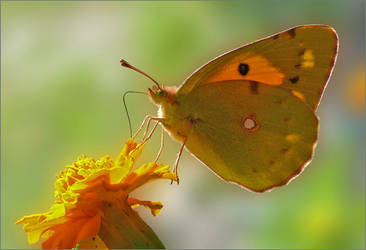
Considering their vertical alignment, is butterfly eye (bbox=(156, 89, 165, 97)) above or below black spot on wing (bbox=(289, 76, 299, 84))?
above

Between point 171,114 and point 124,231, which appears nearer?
point 124,231

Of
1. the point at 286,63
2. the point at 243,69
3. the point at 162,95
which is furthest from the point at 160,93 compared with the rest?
the point at 286,63

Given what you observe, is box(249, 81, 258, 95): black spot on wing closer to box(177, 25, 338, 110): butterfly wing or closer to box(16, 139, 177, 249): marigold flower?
box(177, 25, 338, 110): butterfly wing

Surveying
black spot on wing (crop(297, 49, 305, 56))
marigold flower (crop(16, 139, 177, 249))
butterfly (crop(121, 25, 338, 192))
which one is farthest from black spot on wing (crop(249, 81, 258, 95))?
marigold flower (crop(16, 139, 177, 249))

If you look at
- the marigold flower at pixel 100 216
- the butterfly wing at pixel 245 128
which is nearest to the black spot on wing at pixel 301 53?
the butterfly wing at pixel 245 128

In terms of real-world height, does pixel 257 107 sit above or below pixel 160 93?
below

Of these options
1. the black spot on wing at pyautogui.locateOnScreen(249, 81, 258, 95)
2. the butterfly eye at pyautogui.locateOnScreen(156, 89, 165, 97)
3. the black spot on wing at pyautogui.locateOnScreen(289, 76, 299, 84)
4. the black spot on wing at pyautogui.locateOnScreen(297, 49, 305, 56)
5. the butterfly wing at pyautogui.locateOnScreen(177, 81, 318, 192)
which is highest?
the butterfly eye at pyautogui.locateOnScreen(156, 89, 165, 97)

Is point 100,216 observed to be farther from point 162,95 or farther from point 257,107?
point 257,107

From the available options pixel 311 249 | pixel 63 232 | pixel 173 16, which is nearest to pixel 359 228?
pixel 311 249
